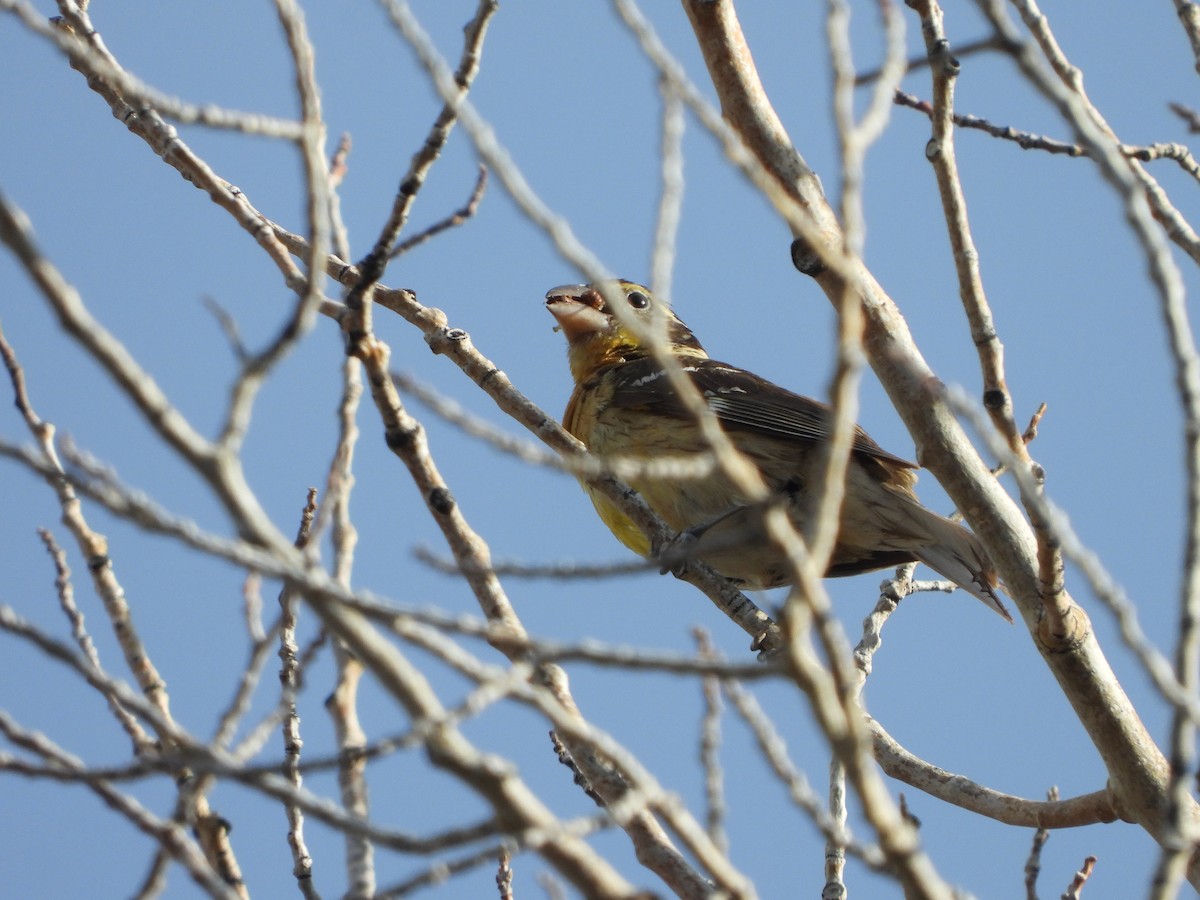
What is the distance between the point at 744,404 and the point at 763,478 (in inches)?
19.5

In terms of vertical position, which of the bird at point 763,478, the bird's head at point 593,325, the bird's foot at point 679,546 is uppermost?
the bird's head at point 593,325

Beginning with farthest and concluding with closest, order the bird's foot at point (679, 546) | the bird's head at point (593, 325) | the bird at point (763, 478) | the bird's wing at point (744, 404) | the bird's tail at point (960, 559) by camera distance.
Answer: the bird's head at point (593, 325)
the bird's wing at point (744, 404)
the bird at point (763, 478)
the bird's tail at point (960, 559)
the bird's foot at point (679, 546)

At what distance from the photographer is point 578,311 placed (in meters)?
8.34

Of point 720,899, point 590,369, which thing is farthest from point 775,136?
point 590,369

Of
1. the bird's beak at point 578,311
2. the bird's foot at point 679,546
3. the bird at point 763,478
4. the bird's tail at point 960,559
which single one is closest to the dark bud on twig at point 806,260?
the bird's foot at point 679,546

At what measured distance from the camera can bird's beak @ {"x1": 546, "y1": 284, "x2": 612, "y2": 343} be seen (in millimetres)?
8289

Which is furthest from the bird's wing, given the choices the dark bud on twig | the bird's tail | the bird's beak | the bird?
the dark bud on twig

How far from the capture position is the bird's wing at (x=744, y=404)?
266 inches

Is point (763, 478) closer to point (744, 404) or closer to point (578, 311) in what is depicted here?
point (744, 404)

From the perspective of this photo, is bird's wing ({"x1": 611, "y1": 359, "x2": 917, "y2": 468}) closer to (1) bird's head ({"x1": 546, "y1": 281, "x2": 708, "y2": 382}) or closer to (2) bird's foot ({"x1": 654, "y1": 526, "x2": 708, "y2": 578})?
(1) bird's head ({"x1": 546, "y1": 281, "x2": 708, "y2": 382})

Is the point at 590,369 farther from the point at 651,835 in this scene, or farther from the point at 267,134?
the point at 267,134

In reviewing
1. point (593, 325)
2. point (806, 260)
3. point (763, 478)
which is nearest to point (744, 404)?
point (763, 478)

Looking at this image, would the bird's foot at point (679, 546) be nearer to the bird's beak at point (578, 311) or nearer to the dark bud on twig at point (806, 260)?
the dark bud on twig at point (806, 260)

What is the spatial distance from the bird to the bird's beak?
0.56 m
